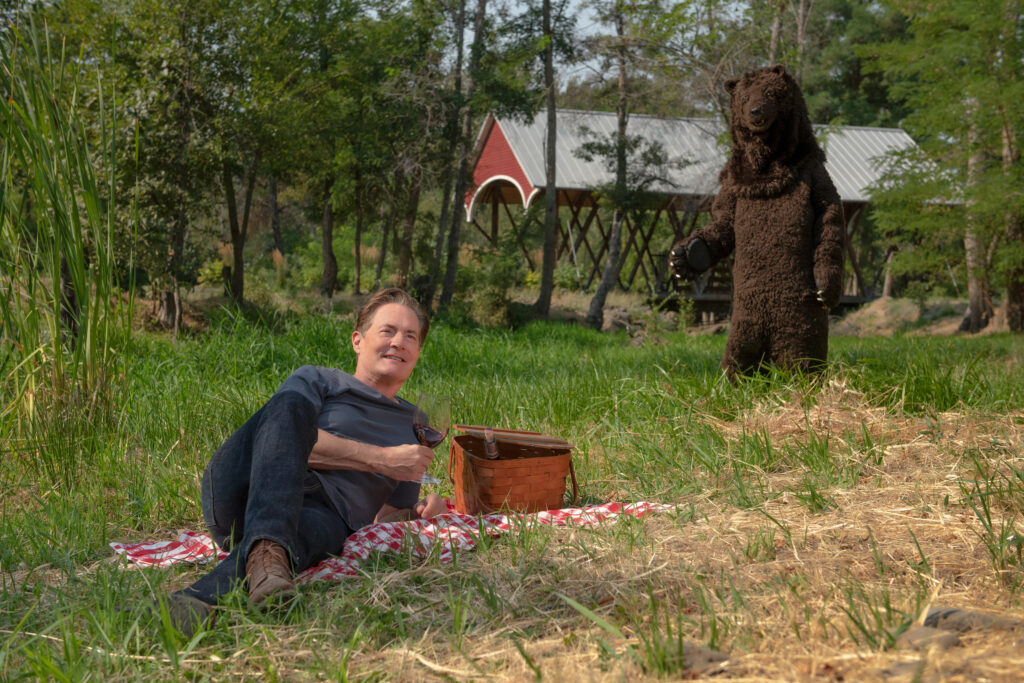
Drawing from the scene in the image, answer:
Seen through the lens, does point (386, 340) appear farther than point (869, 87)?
No

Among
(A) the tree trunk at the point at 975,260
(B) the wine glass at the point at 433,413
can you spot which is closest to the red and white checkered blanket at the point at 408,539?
(B) the wine glass at the point at 433,413

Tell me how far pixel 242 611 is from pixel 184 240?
10.8 metres

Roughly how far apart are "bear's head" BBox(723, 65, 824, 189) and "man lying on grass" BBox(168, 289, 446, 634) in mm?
2897

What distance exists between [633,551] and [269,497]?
1151 mm

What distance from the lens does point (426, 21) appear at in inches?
538

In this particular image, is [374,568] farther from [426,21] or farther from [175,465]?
[426,21]

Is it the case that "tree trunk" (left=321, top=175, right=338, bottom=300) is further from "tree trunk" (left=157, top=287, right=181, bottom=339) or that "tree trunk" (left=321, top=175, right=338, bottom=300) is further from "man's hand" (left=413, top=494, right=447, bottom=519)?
"man's hand" (left=413, top=494, right=447, bottom=519)

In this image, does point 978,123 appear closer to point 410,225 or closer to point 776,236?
point 410,225

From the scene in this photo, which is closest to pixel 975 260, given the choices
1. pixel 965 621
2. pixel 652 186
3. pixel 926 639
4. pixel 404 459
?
pixel 652 186

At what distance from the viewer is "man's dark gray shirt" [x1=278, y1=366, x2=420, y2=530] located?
121 inches

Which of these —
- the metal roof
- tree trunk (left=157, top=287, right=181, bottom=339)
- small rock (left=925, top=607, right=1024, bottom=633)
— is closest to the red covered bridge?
the metal roof

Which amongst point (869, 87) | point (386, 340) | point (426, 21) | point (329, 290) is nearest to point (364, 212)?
point (329, 290)

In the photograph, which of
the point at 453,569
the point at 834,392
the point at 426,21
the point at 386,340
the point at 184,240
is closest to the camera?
the point at 453,569

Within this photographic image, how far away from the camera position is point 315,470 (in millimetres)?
3043
